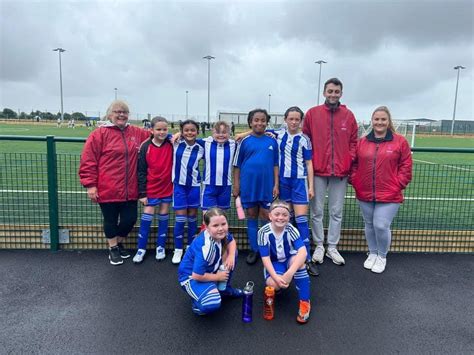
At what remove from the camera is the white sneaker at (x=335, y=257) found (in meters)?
4.08

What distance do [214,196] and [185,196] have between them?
0.35 metres

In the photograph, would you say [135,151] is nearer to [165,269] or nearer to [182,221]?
[182,221]

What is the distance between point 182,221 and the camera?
159 inches

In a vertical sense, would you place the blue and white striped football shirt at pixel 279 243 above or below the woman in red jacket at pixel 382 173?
below

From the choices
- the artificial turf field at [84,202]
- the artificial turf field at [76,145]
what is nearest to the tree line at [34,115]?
the artificial turf field at [76,145]

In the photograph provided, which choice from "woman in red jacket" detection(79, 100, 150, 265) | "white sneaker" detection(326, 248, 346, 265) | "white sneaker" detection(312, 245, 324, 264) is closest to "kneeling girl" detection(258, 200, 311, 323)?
"white sneaker" detection(312, 245, 324, 264)

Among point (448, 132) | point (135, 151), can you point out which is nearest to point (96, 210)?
point (135, 151)

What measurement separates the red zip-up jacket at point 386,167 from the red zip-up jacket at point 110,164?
2700mm

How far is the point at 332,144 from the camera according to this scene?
3924 millimetres

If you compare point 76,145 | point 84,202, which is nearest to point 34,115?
point 76,145

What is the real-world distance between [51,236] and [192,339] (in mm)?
2616

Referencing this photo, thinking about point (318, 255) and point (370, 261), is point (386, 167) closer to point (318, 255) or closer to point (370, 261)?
point (370, 261)

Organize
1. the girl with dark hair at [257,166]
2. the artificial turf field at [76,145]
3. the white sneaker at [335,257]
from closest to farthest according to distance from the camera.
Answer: the girl with dark hair at [257,166] → the white sneaker at [335,257] → the artificial turf field at [76,145]

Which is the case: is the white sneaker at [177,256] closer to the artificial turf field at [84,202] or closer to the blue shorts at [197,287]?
the blue shorts at [197,287]
